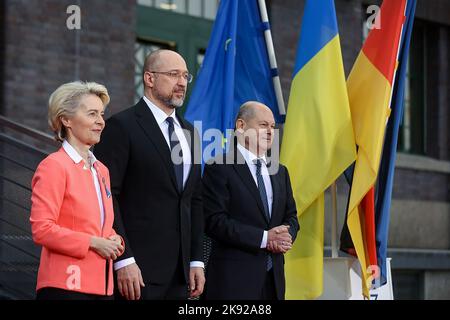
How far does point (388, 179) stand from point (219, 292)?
8.82 feet

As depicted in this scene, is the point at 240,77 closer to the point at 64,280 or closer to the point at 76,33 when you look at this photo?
the point at 76,33

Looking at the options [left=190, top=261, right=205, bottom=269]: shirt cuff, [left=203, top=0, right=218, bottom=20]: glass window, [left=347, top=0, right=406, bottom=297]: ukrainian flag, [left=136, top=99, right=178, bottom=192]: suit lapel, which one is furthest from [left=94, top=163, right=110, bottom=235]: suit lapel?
[left=203, top=0, right=218, bottom=20]: glass window

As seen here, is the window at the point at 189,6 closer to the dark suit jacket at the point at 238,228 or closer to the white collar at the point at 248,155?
the white collar at the point at 248,155

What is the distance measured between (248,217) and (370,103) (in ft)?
7.36

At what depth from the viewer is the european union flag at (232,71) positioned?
306 inches

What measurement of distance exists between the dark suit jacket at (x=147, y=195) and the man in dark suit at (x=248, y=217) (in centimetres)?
49

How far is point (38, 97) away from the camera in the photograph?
10227mm

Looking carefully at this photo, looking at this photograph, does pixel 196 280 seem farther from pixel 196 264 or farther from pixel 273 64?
pixel 273 64

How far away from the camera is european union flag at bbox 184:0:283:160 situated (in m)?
7.77

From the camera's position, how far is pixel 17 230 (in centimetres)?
780

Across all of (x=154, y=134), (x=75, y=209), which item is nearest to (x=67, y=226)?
(x=75, y=209)

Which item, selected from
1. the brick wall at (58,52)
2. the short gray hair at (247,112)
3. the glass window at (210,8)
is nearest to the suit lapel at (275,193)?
the short gray hair at (247,112)

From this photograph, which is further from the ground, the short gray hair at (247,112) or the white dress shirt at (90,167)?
the short gray hair at (247,112)
